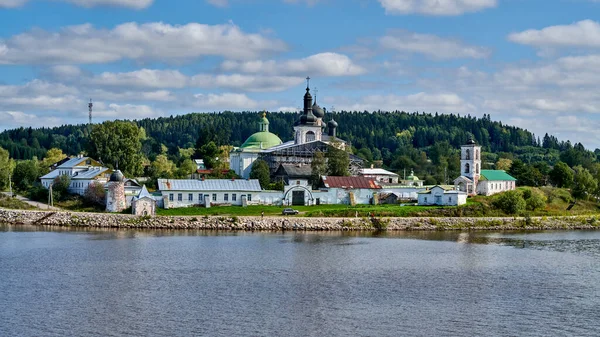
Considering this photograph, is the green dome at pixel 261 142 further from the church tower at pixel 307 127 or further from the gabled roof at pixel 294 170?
the gabled roof at pixel 294 170

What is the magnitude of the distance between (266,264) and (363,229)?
17350mm

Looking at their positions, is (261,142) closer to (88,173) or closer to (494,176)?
(88,173)

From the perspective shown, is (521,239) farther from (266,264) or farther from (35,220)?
(35,220)

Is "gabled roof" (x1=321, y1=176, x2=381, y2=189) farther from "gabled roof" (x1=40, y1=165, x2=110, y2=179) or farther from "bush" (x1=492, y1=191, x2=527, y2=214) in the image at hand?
"gabled roof" (x1=40, y1=165, x2=110, y2=179)

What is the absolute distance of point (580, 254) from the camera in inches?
1607

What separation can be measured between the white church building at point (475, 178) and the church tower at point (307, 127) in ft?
53.1

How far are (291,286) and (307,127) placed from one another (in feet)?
162

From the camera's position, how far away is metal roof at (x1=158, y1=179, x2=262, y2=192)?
57.6 m

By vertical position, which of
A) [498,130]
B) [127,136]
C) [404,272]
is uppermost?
[498,130]

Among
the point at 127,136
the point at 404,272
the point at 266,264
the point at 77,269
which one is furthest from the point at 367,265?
the point at 127,136

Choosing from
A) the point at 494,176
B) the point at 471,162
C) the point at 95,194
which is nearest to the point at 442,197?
the point at 471,162

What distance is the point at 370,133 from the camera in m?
159

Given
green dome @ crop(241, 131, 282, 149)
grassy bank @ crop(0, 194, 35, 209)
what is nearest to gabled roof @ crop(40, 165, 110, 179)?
grassy bank @ crop(0, 194, 35, 209)

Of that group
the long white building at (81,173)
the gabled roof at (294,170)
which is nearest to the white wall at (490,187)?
the gabled roof at (294,170)
